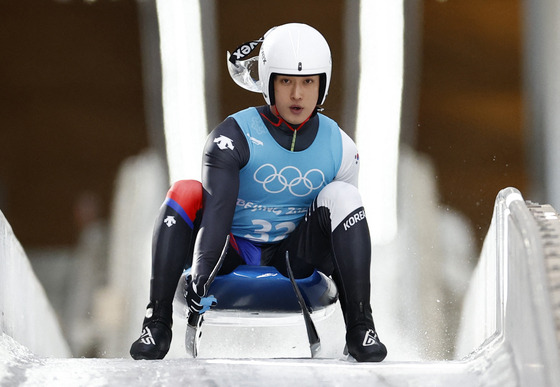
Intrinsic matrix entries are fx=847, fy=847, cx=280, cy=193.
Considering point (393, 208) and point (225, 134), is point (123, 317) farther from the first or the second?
point (225, 134)

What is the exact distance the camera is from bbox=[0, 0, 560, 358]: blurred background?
145 inches

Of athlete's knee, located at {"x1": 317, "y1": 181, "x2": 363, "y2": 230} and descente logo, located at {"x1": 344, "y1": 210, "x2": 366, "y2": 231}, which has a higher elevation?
athlete's knee, located at {"x1": 317, "y1": 181, "x2": 363, "y2": 230}

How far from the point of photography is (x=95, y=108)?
3.77 m

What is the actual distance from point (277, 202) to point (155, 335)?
0.47 metres

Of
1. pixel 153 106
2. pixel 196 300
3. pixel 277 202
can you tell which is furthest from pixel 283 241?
pixel 153 106

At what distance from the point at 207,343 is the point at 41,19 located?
1.64 m

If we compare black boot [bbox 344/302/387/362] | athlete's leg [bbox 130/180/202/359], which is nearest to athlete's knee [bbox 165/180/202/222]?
athlete's leg [bbox 130/180/202/359]

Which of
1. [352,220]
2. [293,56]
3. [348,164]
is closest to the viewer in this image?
[352,220]

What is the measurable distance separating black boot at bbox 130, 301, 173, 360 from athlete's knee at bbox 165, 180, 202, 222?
220 millimetres

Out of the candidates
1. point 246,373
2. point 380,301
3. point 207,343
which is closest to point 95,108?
point 207,343

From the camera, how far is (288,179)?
6.72 ft

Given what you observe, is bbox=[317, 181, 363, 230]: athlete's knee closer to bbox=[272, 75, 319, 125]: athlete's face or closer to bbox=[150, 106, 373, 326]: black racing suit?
bbox=[150, 106, 373, 326]: black racing suit

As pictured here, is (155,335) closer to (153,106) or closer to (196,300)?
(196,300)

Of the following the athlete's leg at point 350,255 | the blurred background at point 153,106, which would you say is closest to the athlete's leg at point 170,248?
the athlete's leg at point 350,255
